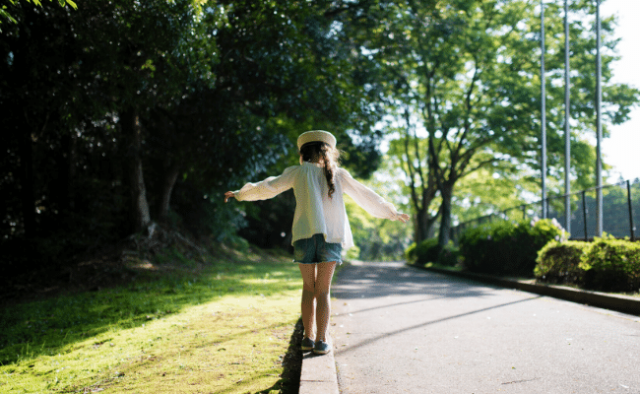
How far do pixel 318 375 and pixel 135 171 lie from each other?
410 inches

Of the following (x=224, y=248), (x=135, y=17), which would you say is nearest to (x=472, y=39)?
(x=224, y=248)

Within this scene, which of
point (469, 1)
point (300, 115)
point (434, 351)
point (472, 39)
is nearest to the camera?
point (434, 351)

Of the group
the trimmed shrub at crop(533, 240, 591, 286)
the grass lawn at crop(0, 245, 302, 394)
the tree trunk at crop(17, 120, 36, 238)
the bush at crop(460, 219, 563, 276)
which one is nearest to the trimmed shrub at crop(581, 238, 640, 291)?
the trimmed shrub at crop(533, 240, 591, 286)

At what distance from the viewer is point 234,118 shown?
11.8 m

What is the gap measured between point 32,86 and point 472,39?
17.2m

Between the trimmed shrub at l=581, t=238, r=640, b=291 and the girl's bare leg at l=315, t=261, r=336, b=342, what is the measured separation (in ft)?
18.8

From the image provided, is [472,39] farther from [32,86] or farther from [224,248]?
[32,86]

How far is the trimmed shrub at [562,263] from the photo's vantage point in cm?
838

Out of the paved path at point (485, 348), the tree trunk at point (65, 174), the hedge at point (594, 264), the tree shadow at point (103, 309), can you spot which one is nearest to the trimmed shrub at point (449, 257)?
the hedge at point (594, 264)

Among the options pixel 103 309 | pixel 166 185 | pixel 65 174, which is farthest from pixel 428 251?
pixel 103 309

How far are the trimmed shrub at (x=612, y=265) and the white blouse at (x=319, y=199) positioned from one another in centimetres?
520

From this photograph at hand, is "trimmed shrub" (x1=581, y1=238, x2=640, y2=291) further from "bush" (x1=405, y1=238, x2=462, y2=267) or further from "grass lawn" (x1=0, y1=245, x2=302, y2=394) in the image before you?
"bush" (x1=405, y1=238, x2=462, y2=267)

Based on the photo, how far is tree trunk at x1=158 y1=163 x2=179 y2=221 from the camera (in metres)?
13.9

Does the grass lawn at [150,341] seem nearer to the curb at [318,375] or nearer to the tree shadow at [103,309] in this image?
the tree shadow at [103,309]
